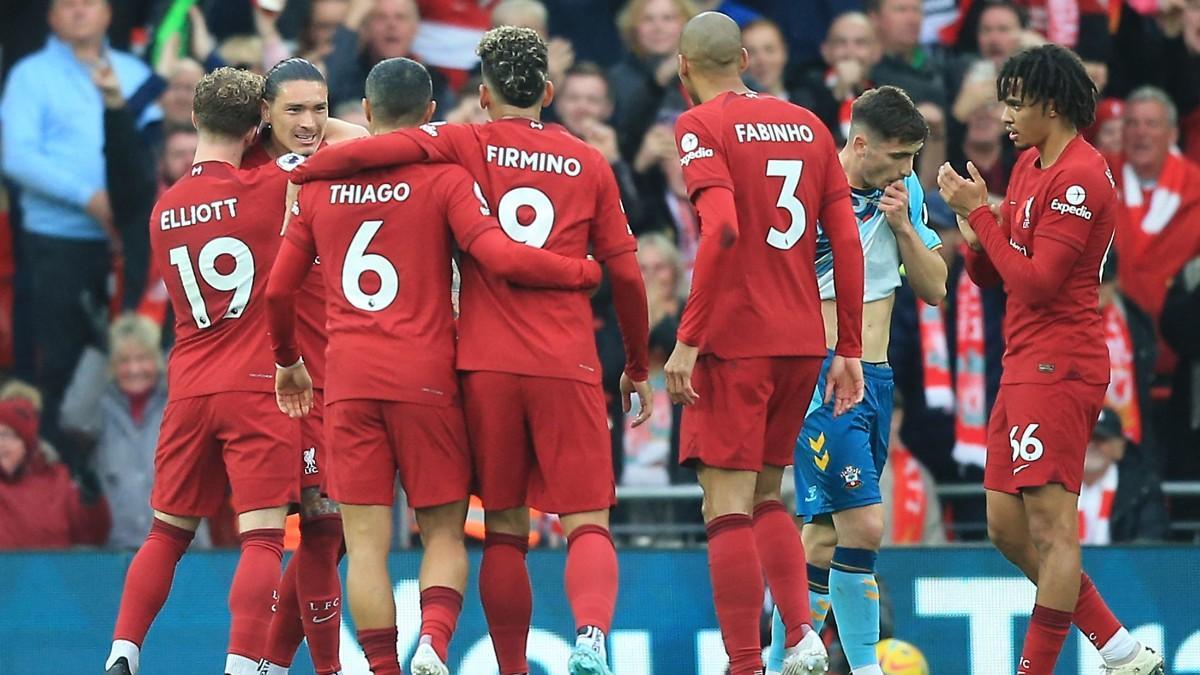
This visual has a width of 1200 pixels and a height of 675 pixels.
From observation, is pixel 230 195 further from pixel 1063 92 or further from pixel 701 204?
pixel 1063 92

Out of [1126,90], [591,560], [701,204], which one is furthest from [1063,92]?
[1126,90]

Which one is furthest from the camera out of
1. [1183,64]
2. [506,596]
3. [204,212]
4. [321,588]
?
[1183,64]

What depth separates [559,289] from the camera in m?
7.51

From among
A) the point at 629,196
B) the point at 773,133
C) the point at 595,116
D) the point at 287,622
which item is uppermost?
the point at 595,116

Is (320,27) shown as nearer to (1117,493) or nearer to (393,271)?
(393,271)

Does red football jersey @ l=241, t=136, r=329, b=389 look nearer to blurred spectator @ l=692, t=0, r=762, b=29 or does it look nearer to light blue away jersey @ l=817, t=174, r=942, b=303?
light blue away jersey @ l=817, t=174, r=942, b=303

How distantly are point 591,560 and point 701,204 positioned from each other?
148cm

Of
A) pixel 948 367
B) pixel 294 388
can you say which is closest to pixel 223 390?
pixel 294 388

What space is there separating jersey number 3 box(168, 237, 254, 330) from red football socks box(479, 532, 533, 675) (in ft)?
5.01

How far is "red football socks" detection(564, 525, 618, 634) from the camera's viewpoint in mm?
7375

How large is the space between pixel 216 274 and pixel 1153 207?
678 cm

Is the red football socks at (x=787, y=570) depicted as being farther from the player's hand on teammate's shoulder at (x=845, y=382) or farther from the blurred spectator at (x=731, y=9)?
the blurred spectator at (x=731, y=9)

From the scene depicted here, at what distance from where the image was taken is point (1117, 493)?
11.6m

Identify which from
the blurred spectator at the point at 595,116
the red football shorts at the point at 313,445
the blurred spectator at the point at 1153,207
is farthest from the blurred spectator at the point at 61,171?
the blurred spectator at the point at 1153,207
